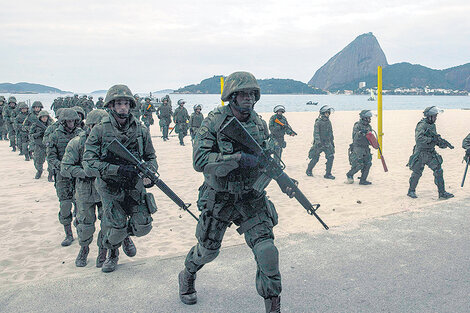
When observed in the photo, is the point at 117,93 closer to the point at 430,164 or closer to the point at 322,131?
the point at 430,164

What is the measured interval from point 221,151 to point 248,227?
2.18 ft

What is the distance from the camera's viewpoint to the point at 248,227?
3.39 meters

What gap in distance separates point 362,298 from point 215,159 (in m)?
1.85

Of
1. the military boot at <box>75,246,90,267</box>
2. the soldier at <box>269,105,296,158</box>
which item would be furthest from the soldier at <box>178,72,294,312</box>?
the soldier at <box>269,105,296,158</box>

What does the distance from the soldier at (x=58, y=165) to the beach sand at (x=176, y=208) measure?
12.4 inches

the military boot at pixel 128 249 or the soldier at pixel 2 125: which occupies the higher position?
the soldier at pixel 2 125

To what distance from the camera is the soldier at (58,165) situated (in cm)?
558

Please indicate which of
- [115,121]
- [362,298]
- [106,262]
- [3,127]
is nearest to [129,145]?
[115,121]

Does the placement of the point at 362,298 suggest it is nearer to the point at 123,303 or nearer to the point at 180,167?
the point at 123,303

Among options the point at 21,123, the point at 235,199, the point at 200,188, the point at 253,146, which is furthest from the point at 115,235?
the point at 21,123

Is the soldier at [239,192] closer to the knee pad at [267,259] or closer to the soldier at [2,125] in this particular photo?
the knee pad at [267,259]

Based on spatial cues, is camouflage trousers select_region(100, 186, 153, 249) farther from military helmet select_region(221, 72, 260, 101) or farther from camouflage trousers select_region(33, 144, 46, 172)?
camouflage trousers select_region(33, 144, 46, 172)

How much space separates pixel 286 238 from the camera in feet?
17.2

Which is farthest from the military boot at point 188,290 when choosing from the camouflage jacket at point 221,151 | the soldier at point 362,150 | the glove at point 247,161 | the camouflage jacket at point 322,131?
the camouflage jacket at point 322,131
